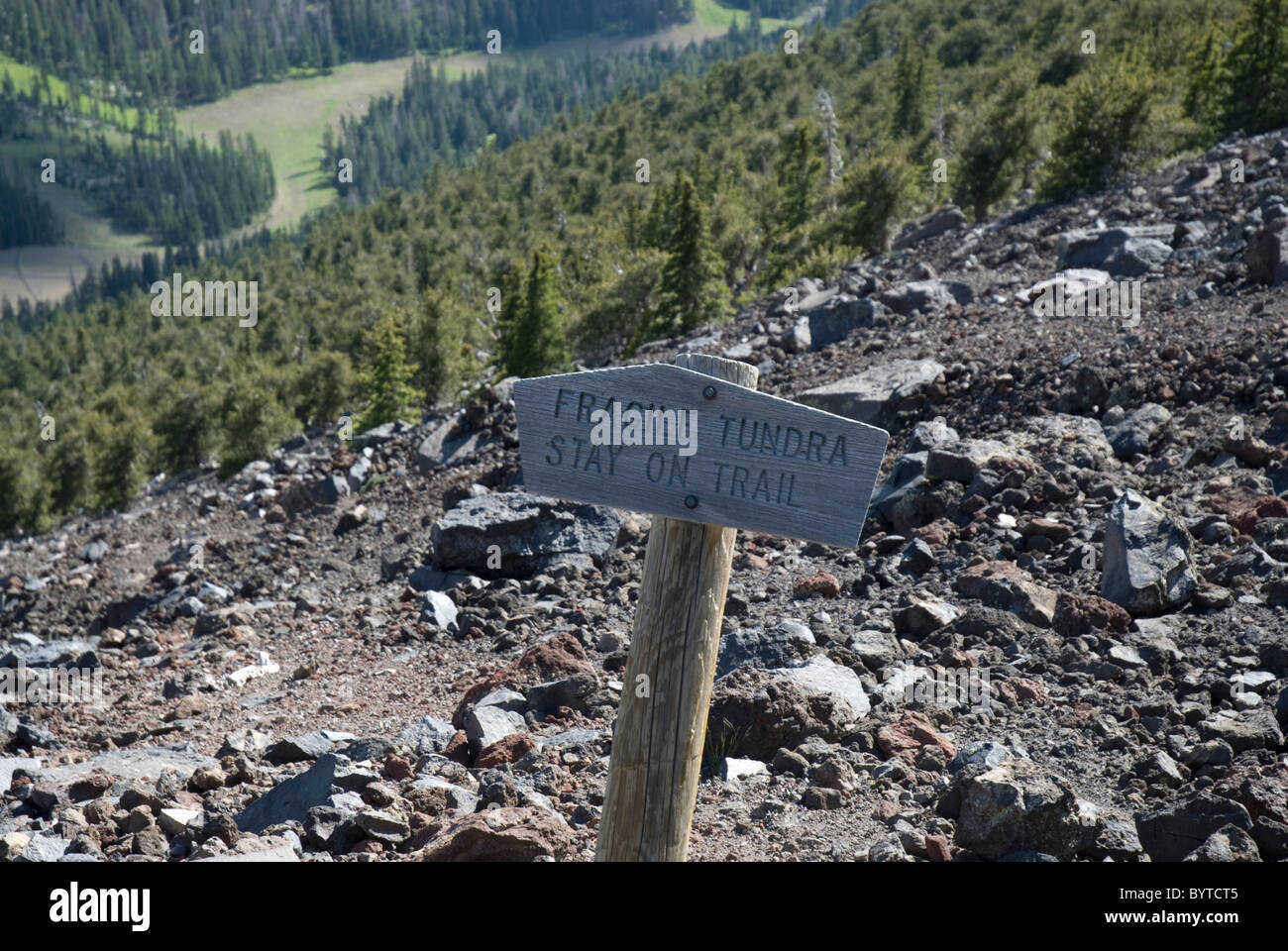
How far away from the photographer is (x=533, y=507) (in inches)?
492

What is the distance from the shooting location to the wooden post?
384 centimetres

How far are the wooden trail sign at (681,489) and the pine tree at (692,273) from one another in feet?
104

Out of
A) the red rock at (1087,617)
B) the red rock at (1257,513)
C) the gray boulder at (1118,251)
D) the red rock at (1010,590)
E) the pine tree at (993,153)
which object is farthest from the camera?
the pine tree at (993,153)

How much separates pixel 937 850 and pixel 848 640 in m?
3.03

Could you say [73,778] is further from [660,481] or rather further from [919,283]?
[919,283]

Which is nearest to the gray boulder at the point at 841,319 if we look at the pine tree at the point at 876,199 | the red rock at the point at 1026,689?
the red rock at the point at 1026,689

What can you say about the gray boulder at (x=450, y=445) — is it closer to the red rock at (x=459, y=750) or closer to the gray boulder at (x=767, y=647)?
the gray boulder at (x=767, y=647)

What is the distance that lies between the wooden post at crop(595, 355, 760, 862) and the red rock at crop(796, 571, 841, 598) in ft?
18.7

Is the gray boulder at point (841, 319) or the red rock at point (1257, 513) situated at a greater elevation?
the gray boulder at point (841, 319)

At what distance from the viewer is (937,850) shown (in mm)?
5223

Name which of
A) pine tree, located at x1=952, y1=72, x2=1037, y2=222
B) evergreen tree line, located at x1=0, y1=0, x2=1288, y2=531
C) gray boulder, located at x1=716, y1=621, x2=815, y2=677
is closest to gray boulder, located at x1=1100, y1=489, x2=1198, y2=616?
gray boulder, located at x1=716, y1=621, x2=815, y2=677

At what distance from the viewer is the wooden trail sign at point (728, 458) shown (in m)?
3.59
